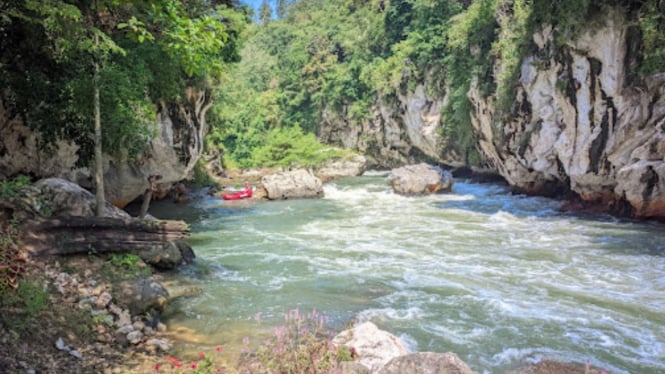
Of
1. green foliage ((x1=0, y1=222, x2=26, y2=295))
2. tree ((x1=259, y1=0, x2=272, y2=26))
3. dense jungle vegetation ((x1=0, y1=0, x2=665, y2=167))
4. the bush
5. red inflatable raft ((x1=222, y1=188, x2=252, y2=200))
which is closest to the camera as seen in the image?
the bush

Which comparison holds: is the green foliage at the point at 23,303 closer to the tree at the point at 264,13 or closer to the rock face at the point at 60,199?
the rock face at the point at 60,199

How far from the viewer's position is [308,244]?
12.8m

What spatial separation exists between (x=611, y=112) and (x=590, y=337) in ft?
36.2

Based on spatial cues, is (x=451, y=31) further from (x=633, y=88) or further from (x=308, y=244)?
(x=308, y=244)

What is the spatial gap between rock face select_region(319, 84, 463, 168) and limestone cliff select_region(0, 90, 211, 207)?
16.8 meters

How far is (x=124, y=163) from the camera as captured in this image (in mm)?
14133

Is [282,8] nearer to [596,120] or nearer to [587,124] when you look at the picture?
[587,124]

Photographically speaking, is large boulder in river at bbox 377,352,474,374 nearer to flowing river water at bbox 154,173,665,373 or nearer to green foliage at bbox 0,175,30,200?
flowing river water at bbox 154,173,665,373

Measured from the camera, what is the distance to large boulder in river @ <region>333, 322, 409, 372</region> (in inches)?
191

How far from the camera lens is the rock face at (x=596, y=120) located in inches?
550

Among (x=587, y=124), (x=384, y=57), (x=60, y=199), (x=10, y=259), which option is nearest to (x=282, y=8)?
(x=384, y=57)

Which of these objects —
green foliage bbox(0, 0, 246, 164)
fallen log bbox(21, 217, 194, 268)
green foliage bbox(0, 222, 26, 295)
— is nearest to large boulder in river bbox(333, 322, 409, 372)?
green foliage bbox(0, 222, 26, 295)

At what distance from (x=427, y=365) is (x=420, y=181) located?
2072cm

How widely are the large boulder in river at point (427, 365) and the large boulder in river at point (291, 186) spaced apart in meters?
19.5
